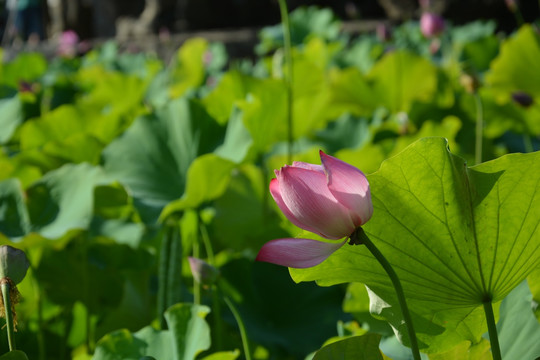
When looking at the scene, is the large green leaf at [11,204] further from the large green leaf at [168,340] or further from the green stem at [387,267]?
the green stem at [387,267]

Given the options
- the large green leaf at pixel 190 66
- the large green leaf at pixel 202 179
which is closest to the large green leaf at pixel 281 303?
the large green leaf at pixel 202 179

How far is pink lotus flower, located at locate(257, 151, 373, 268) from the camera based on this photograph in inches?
16.5

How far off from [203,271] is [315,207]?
27 cm

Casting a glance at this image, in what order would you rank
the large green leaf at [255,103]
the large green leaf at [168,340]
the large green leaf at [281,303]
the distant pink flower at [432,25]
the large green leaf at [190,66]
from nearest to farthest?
the large green leaf at [168,340]
the large green leaf at [281,303]
the large green leaf at [255,103]
the distant pink flower at [432,25]
the large green leaf at [190,66]

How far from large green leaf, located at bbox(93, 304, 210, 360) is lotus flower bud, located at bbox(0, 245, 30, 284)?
136 millimetres

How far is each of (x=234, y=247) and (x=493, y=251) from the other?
75 cm

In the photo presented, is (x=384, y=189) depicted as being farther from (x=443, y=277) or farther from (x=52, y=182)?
(x=52, y=182)

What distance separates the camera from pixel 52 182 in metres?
0.91

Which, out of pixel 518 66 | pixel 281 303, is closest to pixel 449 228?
pixel 281 303

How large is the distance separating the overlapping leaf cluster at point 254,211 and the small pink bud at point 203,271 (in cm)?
5

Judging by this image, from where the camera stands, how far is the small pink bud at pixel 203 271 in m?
0.67

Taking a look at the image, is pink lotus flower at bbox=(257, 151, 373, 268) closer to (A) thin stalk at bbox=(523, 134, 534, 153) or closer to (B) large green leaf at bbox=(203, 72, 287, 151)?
(B) large green leaf at bbox=(203, 72, 287, 151)

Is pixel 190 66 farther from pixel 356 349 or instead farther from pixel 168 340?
pixel 356 349

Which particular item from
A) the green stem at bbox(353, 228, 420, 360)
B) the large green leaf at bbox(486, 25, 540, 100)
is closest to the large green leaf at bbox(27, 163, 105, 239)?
the green stem at bbox(353, 228, 420, 360)
